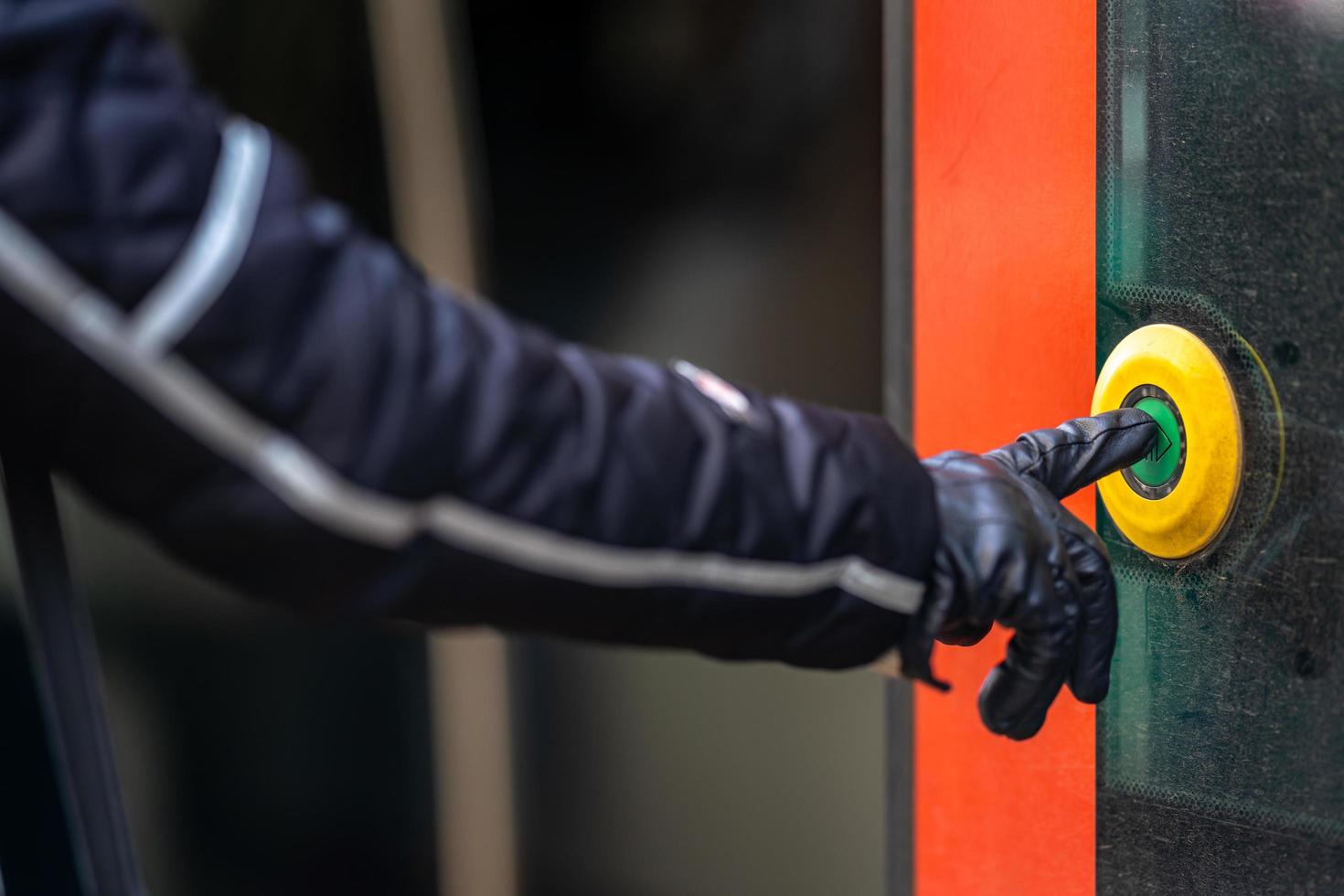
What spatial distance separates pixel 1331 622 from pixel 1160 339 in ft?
0.68

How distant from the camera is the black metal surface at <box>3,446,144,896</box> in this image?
44 cm

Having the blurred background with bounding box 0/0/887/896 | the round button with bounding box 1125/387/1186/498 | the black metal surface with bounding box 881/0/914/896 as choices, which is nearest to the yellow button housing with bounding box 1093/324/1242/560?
the round button with bounding box 1125/387/1186/498

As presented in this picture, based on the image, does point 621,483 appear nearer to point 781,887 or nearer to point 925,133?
point 925,133

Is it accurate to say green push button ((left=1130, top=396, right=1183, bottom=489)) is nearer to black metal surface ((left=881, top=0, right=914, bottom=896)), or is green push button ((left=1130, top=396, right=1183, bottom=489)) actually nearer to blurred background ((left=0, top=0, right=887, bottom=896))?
black metal surface ((left=881, top=0, right=914, bottom=896))

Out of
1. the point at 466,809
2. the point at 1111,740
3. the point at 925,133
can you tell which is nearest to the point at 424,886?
the point at 466,809

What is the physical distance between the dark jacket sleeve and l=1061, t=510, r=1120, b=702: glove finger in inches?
6.0

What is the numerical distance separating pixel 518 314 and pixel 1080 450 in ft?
2.66

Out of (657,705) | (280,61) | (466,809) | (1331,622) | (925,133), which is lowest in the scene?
(466,809)

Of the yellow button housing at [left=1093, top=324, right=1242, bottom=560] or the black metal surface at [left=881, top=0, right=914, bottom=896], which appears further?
the black metal surface at [left=881, top=0, right=914, bottom=896]

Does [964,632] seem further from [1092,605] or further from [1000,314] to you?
[1000,314]

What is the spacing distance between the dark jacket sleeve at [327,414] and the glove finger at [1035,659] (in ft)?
0.37

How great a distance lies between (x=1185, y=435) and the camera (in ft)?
2.45

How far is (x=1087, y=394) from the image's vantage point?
0.85 metres

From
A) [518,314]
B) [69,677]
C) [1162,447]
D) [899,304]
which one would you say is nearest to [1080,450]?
[1162,447]
